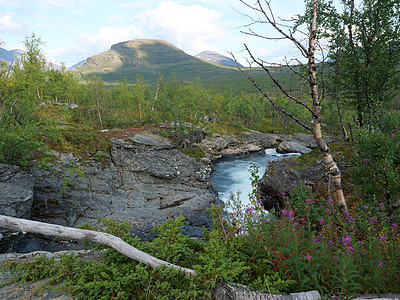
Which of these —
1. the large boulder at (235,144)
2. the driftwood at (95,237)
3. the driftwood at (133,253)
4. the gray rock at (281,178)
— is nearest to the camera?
the driftwood at (133,253)

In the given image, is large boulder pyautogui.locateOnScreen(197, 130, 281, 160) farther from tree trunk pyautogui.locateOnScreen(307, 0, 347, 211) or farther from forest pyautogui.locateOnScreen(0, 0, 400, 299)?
tree trunk pyautogui.locateOnScreen(307, 0, 347, 211)

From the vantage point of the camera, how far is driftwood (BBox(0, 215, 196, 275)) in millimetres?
3949

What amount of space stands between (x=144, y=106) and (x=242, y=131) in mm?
25372

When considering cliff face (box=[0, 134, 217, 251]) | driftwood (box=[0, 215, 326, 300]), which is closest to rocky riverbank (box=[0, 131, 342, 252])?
cliff face (box=[0, 134, 217, 251])

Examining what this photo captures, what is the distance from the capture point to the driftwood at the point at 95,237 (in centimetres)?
395

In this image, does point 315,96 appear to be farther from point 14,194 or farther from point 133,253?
point 14,194

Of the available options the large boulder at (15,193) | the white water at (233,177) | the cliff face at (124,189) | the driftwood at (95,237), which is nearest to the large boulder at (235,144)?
the white water at (233,177)

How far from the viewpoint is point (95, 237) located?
459cm

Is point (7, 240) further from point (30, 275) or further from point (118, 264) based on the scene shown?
point (118, 264)

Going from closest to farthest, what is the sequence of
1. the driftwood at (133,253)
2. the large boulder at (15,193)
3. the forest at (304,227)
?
the driftwood at (133,253) → the forest at (304,227) → the large boulder at (15,193)

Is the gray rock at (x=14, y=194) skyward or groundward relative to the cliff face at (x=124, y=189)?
skyward

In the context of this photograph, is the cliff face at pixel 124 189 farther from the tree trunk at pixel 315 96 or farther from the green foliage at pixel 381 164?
the green foliage at pixel 381 164

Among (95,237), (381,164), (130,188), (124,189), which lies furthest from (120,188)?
(381,164)

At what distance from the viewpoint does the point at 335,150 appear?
1348cm
